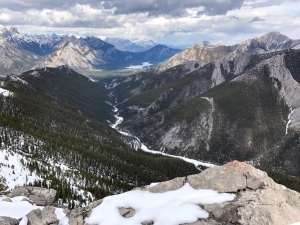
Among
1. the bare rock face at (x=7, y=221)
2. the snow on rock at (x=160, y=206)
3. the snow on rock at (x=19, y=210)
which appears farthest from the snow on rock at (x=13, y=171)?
the snow on rock at (x=160, y=206)

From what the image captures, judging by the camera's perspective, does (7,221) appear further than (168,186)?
No

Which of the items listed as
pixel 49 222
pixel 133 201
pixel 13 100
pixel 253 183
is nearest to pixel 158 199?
pixel 133 201

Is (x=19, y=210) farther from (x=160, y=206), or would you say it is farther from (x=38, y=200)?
(x=160, y=206)

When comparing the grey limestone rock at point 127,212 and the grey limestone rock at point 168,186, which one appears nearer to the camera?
the grey limestone rock at point 127,212

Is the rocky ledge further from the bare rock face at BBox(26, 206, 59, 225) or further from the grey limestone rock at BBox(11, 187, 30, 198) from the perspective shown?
the grey limestone rock at BBox(11, 187, 30, 198)

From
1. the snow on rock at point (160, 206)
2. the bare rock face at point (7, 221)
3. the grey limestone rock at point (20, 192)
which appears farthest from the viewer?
the grey limestone rock at point (20, 192)

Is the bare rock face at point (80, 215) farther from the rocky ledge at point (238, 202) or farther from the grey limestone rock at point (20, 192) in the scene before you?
the grey limestone rock at point (20, 192)

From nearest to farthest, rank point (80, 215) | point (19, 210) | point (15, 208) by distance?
point (80, 215) < point (19, 210) < point (15, 208)

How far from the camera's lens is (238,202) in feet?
99.7

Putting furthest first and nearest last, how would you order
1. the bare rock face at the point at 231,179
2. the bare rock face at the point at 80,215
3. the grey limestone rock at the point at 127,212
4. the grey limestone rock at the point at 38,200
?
1. the grey limestone rock at the point at 38,200
2. the bare rock face at the point at 231,179
3. the bare rock face at the point at 80,215
4. the grey limestone rock at the point at 127,212

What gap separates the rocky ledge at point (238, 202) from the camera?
28875 millimetres

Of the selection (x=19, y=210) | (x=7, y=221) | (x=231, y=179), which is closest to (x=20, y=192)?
(x=19, y=210)

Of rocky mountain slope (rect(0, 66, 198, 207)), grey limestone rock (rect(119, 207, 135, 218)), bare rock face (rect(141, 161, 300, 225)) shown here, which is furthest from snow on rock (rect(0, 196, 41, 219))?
rocky mountain slope (rect(0, 66, 198, 207))

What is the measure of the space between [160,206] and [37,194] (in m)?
25.5
